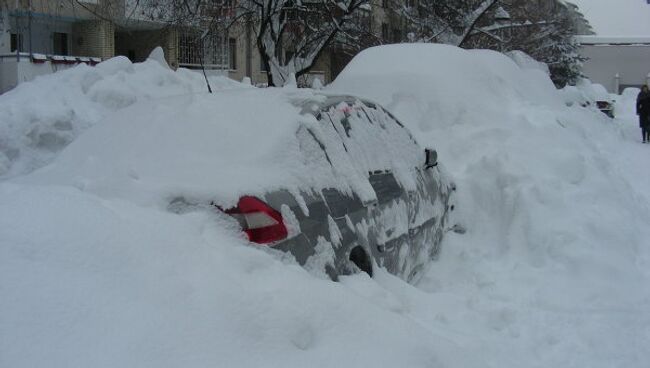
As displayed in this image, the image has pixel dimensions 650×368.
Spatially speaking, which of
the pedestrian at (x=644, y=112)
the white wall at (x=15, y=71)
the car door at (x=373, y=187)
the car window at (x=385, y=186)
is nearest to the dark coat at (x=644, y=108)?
the pedestrian at (x=644, y=112)

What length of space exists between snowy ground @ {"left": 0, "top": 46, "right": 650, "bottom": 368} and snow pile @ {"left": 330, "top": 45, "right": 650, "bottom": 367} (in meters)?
0.02

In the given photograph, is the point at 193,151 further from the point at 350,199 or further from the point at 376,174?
the point at 376,174

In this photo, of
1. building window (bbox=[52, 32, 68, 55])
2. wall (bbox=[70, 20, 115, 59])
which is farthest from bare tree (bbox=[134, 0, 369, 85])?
building window (bbox=[52, 32, 68, 55])

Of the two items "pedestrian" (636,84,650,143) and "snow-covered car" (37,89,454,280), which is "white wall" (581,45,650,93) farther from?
"snow-covered car" (37,89,454,280)

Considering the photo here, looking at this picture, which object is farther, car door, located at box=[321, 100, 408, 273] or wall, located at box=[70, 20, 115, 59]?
wall, located at box=[70, 20, 115, 59]

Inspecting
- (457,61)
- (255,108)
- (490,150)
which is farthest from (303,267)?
(457,61)

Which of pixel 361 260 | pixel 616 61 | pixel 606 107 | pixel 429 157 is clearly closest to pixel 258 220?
pixel 361 260

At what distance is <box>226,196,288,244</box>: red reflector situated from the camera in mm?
3336

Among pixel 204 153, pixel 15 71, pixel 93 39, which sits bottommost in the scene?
pixel 204 153

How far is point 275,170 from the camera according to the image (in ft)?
12.3

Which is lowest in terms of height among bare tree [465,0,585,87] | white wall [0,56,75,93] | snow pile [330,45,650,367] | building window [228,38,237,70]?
snow pile [330,45,650,367]

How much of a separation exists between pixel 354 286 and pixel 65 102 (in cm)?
671

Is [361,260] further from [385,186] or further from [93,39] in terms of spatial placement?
[93,39]

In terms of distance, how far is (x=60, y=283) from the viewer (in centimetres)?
248
